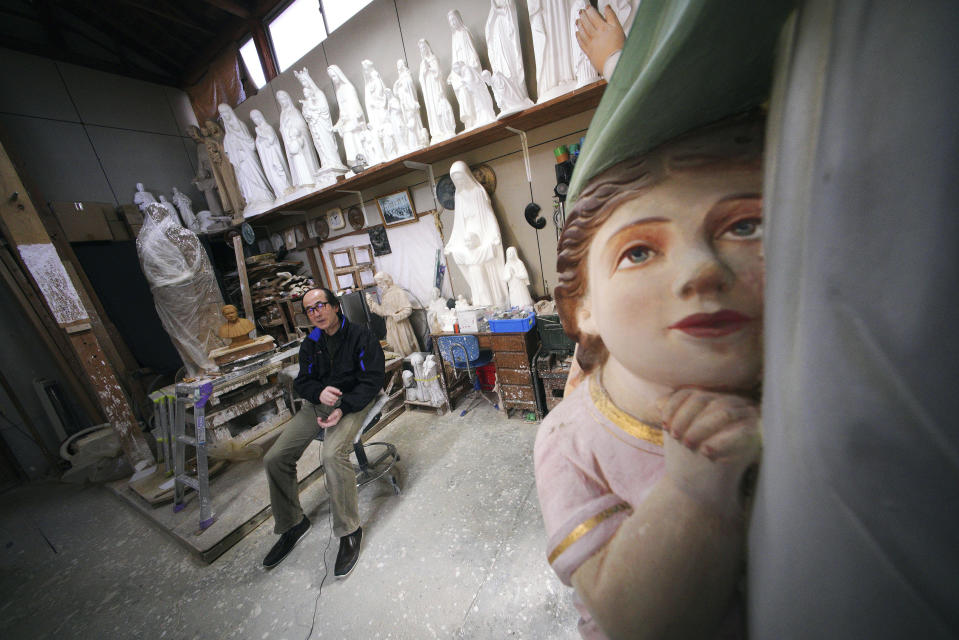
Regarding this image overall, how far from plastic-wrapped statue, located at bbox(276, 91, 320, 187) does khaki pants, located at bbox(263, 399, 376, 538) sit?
10.8ft

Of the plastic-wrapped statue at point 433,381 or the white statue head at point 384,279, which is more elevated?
the white statue head at point 384,279

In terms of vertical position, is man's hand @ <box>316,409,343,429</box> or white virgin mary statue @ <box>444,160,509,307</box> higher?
white virgin mary statue @ <box>444,160,509,307</box>

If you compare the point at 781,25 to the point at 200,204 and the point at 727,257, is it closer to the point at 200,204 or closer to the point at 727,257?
the point at 727,257

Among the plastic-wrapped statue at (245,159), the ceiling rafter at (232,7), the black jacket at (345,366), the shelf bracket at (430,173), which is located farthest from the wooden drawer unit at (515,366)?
the ceiling rafter at (232,7)

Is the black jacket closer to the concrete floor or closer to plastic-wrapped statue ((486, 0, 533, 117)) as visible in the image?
the concrete floor

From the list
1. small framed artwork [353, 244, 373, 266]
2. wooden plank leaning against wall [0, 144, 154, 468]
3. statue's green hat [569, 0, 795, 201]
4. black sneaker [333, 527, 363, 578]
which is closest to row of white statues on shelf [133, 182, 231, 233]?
wooden plank leaning against wall [0, 144, 154, 468]

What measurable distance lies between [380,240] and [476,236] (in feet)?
5.62

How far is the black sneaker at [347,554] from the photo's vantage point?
1.92 metres

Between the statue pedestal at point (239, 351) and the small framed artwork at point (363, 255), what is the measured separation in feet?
5.17

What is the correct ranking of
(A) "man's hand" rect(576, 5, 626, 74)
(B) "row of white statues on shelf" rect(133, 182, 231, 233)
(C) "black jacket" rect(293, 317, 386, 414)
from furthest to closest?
(B) "row of white statues on shelf" rect(133, 182, 231, 233), (C) "black jacket" rect(293, 317, 386, 414), (A) "man's hand" rect(576, 5, 626, 74)

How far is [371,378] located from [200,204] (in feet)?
18.3

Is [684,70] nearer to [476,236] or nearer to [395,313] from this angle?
[476,236]

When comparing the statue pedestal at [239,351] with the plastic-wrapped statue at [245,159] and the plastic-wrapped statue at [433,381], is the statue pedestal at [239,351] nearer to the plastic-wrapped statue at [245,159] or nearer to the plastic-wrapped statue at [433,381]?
the plastic-wrapped statue at [433,381]

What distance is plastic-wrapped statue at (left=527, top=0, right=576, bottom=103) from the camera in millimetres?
2498
